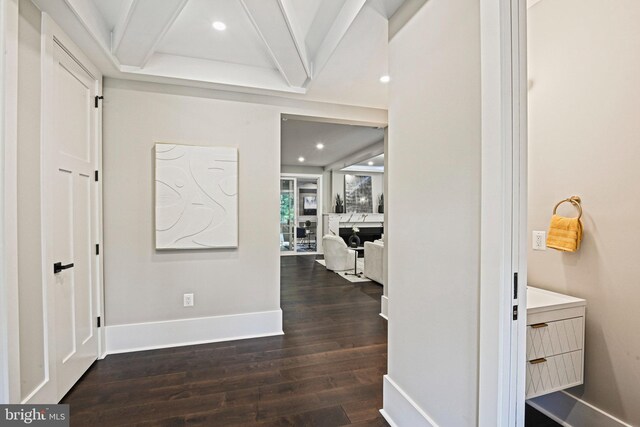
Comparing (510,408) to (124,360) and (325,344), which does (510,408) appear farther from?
(124,360)

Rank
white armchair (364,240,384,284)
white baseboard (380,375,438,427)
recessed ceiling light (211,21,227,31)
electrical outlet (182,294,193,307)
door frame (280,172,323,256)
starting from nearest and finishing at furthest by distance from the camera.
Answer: white baseboard (380,375,438,427)
recessed ceiling light (211,21,227,31)
electrical outlet (182,294,193,307)
white armchair (364,240,384,284)
door frame (280,172,323,256)

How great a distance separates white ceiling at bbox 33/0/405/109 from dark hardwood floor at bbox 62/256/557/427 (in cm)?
248

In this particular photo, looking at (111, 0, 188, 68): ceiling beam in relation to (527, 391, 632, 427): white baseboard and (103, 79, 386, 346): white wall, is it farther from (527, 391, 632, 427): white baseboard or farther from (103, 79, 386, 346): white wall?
(527, 391, 632, 427): white baseboard

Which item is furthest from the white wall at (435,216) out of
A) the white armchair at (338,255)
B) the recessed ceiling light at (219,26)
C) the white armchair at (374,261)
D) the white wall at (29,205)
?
the white armchair at (338,255)

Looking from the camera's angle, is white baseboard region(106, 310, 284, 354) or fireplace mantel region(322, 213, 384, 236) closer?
white baseboard region(106, 310, 284, 354)

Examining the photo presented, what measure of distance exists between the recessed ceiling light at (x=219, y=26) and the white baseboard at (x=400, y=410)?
277 cm

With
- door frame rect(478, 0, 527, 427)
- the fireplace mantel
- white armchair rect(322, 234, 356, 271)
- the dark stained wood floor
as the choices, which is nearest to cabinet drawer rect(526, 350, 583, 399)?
door frame rect(478, 0, 527, 427)

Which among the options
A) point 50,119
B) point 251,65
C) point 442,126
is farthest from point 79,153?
point 442,126

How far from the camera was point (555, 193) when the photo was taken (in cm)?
185

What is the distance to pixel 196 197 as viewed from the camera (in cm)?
285

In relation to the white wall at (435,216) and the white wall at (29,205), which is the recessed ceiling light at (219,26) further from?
the white wall at (435,216)

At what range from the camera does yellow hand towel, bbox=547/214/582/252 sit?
1.68 meters

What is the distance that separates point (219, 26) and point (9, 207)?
5.87 ft

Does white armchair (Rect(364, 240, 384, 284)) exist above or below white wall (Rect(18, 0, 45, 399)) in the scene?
below
